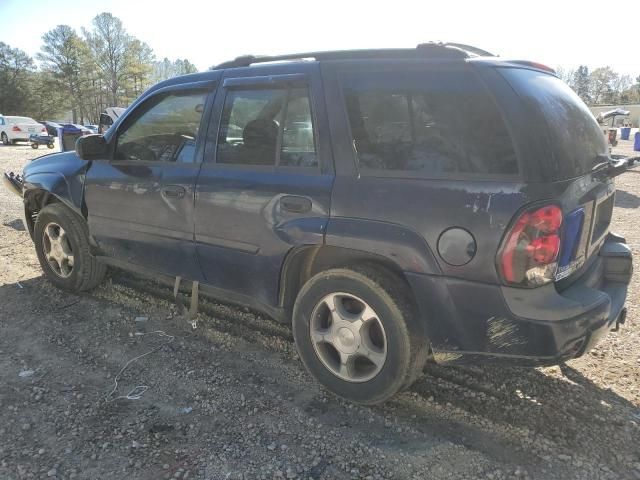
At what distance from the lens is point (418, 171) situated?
247 cm

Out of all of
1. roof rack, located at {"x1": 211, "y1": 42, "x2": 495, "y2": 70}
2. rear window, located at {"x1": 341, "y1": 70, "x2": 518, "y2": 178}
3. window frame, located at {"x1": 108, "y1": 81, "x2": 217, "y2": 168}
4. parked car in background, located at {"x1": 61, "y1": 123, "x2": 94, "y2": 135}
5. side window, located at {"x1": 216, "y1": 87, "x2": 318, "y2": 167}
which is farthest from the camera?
parked car in background, located at {"x1": 61, "y1": 123, "x2": 94, "y2": 135}

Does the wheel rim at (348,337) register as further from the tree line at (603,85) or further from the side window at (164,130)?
the tree line at (603,85)

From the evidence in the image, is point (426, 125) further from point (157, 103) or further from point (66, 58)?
point (66, 58)

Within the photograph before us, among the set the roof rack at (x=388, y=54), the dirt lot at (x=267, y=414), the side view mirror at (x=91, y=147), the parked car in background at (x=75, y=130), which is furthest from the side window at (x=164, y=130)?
the parked car in background at (x=75, y=130)

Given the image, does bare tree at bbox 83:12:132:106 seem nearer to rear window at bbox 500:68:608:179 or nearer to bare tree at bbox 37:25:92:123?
bare tree at bbox 37:25:92:123

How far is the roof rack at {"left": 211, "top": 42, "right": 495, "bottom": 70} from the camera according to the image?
8.32 ft

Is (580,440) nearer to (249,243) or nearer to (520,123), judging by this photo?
(520,123)

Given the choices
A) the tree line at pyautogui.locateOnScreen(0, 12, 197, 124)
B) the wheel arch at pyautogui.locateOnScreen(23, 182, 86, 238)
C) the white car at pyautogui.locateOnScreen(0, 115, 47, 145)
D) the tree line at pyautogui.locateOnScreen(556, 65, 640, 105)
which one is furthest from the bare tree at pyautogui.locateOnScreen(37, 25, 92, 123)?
the tree line at pyautogui.locateOnScreen(556, 65, 640, 105)

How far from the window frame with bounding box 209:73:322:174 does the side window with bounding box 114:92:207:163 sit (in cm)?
20

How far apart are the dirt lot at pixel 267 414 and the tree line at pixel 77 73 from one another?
6012cm

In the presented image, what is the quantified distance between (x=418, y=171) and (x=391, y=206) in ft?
0.73

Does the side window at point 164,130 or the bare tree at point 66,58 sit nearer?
the side window at point 164,130

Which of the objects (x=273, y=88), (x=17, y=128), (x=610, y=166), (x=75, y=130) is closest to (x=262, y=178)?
(x=273, y=88)

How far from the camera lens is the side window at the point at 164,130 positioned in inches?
136
